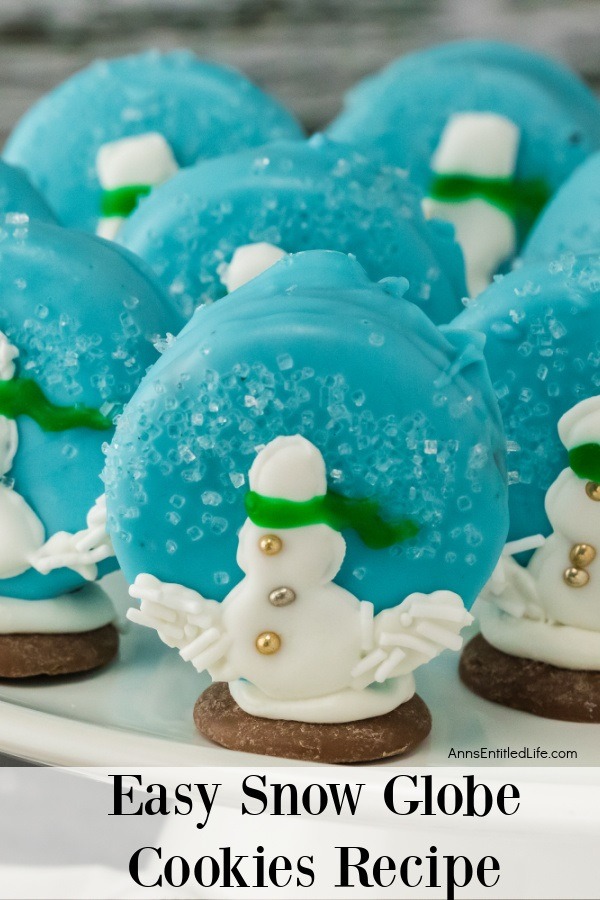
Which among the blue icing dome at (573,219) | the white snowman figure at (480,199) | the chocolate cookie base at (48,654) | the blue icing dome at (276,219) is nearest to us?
the chocolate cookie base at (48,654)

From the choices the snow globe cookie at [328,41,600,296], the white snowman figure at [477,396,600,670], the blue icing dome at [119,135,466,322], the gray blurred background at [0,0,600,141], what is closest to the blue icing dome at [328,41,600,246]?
the snow globe cookie at [328,41,600,296]

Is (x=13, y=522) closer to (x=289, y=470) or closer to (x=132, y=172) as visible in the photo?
(x=289, y=470)

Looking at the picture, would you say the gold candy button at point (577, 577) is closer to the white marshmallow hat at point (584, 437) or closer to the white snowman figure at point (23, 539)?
the white marshmallow hat at point (584, 437)

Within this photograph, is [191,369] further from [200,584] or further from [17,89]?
[17,89]

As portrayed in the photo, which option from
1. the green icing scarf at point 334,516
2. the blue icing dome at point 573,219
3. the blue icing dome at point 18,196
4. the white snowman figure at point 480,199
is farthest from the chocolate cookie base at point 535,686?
the white snowman figure at point 480,199

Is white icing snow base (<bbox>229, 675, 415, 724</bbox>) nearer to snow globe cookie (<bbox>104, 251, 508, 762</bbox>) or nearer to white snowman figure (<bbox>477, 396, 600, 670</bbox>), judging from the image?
snow globe cookie (<bbox>104, 251, 508, 762</bbox>)

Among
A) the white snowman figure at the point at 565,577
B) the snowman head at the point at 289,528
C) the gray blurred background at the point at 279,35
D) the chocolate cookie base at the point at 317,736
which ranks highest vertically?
the snowman head at the point at 289,528

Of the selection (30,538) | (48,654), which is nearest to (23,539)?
(30,538)
